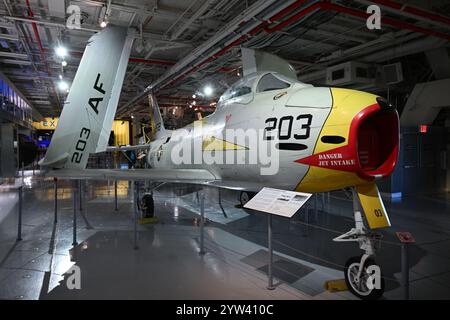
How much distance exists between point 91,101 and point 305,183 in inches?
147

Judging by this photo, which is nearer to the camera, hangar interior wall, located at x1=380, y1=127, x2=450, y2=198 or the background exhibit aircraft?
the background exhibit aircraft

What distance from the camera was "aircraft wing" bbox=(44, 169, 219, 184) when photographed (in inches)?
186

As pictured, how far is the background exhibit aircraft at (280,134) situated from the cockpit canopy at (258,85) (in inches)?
0.6

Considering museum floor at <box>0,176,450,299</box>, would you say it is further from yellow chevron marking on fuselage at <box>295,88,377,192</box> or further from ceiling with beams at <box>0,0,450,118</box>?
ceiling with beams at <box>0,0,450,118</box>

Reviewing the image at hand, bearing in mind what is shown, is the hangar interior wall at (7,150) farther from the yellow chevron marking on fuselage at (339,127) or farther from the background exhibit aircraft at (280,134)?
the yellow chevron marking on fuselage at (339,127)

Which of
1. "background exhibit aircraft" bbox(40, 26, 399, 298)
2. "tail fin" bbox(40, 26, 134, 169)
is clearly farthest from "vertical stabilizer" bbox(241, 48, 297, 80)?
"tail fin" bbox(40, 26, 134, 169)

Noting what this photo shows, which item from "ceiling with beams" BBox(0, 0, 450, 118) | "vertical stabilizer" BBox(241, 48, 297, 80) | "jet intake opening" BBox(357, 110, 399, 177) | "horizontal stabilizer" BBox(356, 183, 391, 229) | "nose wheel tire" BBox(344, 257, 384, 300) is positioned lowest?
"nose wheel tire" BBox(344, 257, 384, 300)

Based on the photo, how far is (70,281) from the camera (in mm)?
3346

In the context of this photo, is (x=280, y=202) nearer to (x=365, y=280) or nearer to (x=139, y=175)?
(x=365, y=280)

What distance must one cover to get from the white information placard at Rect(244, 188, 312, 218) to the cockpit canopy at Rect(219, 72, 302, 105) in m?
1.55

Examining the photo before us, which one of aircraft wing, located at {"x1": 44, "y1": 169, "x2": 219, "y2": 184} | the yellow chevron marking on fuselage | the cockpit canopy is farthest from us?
aircraft wing, located at {"x1": 44, "y1": 169, "x2": 219, "y2": 184}

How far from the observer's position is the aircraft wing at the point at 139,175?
473cm

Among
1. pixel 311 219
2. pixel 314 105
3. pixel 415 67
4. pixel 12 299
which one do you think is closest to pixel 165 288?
pixel 12 299

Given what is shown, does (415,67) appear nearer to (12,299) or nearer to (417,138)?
(417,138)
